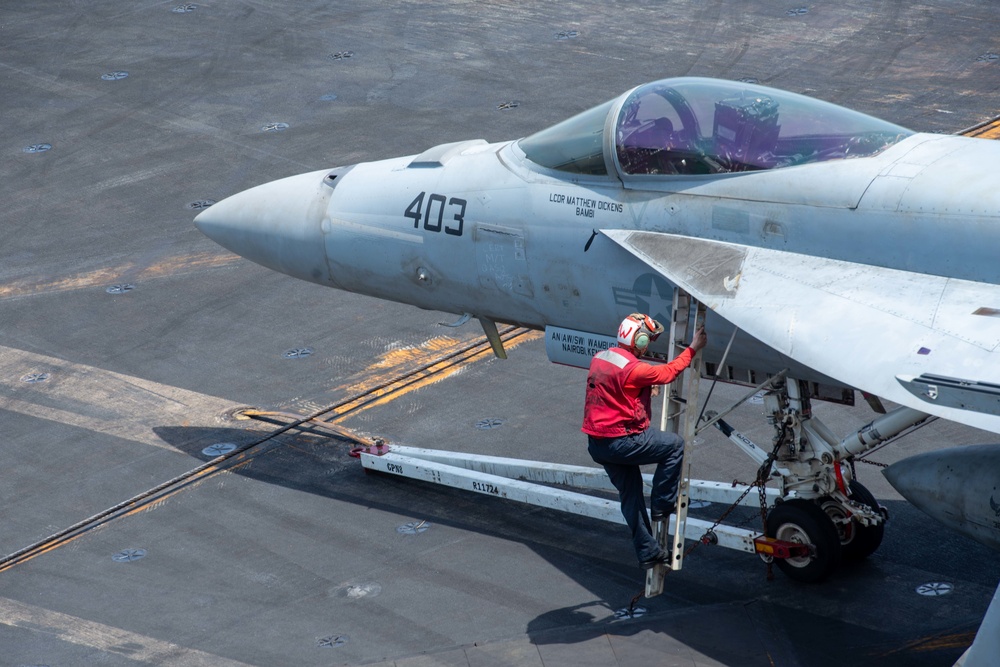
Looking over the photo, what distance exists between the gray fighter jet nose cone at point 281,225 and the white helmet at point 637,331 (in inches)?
132

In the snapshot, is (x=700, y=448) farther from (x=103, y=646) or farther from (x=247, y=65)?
(x=247, y=65)

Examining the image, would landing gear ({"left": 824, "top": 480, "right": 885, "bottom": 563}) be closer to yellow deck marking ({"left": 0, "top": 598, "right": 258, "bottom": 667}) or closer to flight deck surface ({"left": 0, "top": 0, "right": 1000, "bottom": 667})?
flight deck surface ({"left": 0, "top": 0, "right": 1000, "bottom": 667})

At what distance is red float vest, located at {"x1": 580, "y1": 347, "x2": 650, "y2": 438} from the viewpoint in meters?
9.10

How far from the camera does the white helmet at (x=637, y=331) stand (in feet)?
29.7

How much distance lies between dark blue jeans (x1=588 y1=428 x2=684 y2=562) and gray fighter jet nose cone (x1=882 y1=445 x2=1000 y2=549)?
162cm

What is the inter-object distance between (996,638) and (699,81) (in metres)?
4.48

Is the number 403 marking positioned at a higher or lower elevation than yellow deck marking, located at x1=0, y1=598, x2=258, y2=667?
higher

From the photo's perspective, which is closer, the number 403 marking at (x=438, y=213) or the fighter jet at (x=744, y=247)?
the fighter jet at (x=744, y=247)

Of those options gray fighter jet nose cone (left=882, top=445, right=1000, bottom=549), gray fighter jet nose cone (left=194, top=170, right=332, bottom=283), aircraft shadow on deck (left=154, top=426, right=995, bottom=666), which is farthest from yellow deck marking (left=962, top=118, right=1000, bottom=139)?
gray fighter jet nose cone (left=194, top=170, right=332, bottom=283)

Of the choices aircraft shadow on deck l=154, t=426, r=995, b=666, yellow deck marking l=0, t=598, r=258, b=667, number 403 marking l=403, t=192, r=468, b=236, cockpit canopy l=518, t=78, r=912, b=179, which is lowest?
yellow deck marking l=0, t=598, r=258, b=667

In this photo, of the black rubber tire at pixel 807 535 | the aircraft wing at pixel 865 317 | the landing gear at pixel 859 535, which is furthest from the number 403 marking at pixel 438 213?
the landing gear at pixel 859 535

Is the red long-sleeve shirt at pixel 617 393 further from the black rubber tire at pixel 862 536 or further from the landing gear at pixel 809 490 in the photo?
the black rubber tire at pixel 862 536

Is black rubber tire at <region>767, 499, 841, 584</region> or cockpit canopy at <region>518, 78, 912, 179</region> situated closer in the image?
cockpit canopy at <region>518, 78, 912, 179</region>

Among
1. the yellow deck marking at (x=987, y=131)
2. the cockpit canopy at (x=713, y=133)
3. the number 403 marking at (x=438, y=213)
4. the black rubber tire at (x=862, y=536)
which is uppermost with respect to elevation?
the cockpit canopy at (x=713, y=133)
